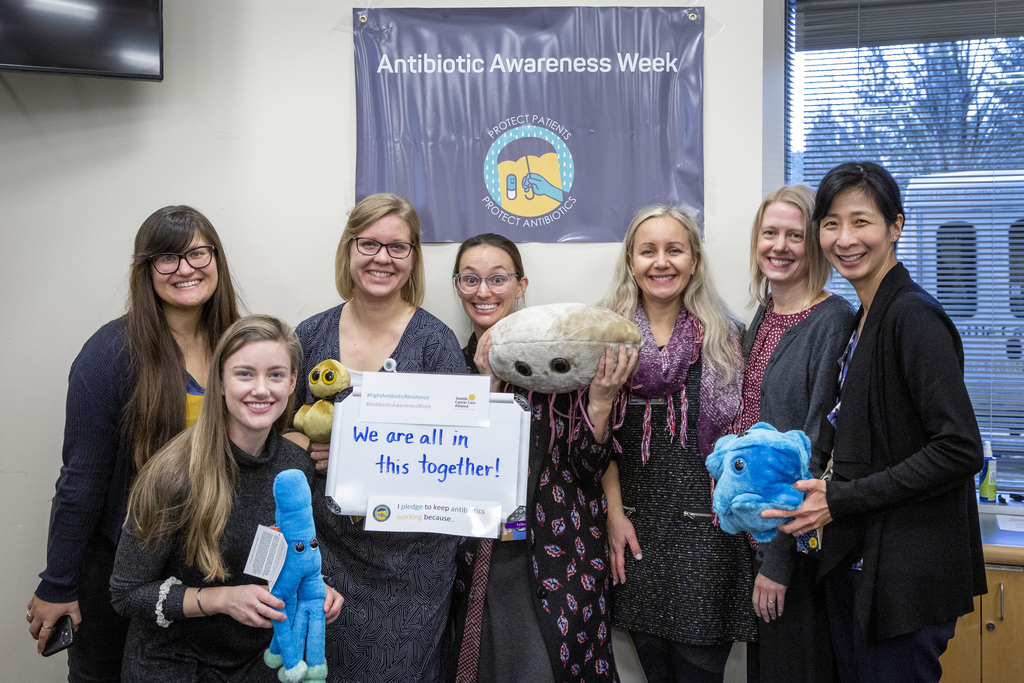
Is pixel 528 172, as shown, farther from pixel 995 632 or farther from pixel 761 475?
pixel 995 632

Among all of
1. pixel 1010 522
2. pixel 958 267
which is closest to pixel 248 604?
pixel 1010 522

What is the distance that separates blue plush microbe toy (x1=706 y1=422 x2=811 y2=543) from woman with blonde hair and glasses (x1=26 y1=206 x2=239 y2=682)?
1.31 metres

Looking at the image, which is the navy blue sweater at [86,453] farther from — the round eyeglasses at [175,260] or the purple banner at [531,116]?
the purple banner at [531,116]

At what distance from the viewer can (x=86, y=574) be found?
70.6 inches

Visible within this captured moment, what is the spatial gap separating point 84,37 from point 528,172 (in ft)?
4.89

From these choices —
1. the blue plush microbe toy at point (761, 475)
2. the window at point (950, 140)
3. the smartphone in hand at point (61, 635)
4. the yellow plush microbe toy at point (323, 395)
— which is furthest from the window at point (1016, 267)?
the smartphone in hand at point (61, 635)

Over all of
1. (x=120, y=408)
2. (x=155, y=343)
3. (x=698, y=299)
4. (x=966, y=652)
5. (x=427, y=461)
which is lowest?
(x=966, y=652)

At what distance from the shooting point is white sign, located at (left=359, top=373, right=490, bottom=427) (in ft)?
5.51

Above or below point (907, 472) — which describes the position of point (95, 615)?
below

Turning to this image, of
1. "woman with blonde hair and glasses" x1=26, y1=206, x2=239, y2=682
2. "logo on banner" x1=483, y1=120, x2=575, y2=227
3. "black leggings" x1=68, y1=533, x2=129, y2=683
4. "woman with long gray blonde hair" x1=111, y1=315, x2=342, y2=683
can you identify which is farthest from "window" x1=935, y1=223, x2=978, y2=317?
"black leggings" x1=68, y1=533, x2=129, y2=683

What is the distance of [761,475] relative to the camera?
1.51m

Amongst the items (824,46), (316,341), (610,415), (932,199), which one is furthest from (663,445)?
(824,46)

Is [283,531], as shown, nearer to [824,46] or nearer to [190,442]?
[190,442]

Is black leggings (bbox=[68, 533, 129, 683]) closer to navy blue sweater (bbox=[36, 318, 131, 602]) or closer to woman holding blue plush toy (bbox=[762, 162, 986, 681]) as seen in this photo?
navy blue sweater (bbox=[36, 318, 131, 602])
